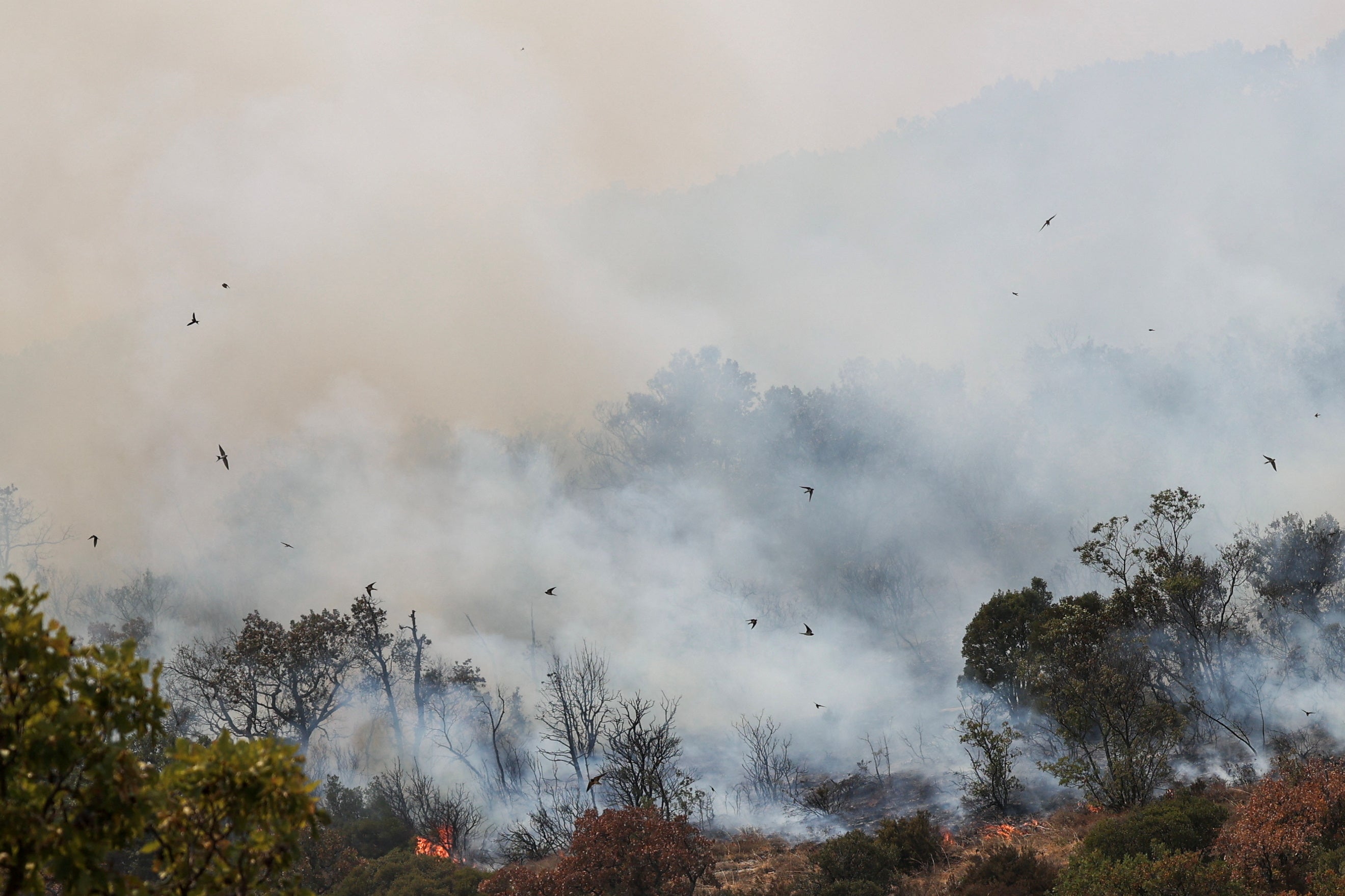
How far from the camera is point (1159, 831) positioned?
17188 millimetres

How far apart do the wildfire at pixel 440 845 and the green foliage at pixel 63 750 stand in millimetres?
25060

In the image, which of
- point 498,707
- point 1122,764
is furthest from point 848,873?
point 498,707

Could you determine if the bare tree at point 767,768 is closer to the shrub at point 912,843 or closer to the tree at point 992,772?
the tree at point 992,772

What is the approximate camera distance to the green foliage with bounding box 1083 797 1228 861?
16984mm

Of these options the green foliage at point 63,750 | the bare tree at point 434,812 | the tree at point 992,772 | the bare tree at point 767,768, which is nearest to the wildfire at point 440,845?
the bare tree at point 434,812

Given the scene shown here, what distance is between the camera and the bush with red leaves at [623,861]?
17.5 m

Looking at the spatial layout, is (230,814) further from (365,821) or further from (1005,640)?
(1005,640)

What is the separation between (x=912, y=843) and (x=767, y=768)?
16633 mm

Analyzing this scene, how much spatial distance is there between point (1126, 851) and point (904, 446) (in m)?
54.6

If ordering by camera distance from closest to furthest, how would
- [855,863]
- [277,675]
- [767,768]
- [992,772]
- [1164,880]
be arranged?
[1164,880] → [855,863] → [992,772] → [767,768] → [277,675]

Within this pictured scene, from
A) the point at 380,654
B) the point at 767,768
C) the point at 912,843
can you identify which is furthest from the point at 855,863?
the point at 380,654

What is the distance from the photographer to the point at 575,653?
174ft

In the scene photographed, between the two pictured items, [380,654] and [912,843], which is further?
[380,654]

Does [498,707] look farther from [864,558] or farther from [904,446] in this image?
[904,446]
